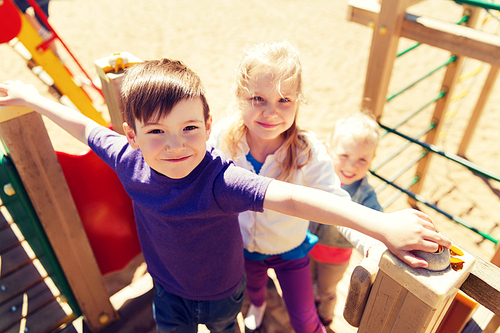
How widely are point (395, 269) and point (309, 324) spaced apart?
1.13 meters

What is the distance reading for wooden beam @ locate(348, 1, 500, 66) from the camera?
1.91 m

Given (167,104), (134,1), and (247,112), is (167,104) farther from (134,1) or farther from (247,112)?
(134,1)

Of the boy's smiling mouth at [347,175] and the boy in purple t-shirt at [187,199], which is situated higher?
the boy in purple t-shirt at [187,199]

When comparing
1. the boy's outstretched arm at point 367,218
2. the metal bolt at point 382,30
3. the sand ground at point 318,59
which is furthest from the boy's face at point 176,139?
the sand ground at point 318,59

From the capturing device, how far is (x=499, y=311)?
91cm

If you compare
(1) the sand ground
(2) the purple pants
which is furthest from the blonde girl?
(1) the sand ground

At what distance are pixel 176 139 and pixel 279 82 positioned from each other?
538 millimetres

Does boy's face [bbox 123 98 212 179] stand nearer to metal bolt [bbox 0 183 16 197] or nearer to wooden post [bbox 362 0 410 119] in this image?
metal bolt [bbox 0 183 16 197]

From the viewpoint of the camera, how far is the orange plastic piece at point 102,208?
180 centimetres

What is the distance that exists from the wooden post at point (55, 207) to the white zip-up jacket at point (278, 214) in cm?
73

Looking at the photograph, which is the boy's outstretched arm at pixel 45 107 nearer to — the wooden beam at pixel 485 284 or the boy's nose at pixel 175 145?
the boy's nose at pixel 175 145

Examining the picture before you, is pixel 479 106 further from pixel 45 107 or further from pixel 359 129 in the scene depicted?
pixel 45 107

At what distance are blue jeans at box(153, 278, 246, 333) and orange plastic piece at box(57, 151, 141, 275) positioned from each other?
60cm

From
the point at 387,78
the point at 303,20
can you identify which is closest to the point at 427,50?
the point at 303,20
